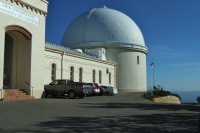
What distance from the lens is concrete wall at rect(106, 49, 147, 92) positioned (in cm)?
3809

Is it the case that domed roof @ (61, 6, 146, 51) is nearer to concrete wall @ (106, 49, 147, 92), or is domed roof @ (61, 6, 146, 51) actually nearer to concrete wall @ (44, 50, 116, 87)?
concrete wall @ (106, 49, 147, 92)

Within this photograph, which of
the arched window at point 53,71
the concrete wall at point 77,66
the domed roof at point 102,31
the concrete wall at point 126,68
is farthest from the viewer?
the domed roof at point 102,31

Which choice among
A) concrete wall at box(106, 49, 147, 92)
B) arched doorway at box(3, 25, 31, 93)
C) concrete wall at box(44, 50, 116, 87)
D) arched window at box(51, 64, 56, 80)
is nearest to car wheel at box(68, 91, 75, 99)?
arched doorway at box(3, 25, 31, 93)

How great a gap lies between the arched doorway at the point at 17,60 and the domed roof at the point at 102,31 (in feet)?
59.5

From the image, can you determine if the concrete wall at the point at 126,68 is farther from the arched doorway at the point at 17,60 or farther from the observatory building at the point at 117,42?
the arched doorway at the point at 17,60

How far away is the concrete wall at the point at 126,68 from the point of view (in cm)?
3809

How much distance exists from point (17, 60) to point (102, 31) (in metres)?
20.0

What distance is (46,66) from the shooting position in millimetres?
23109

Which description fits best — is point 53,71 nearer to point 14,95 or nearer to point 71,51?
point 71,51

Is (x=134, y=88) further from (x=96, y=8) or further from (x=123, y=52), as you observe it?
(x=96, y=8)

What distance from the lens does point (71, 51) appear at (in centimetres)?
3003

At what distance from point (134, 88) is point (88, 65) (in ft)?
37.7

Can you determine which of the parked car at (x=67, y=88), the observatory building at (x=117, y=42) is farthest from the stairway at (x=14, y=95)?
the observatory building at (x=117, y=42)

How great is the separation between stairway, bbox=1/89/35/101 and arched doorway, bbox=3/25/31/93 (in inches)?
37.1
